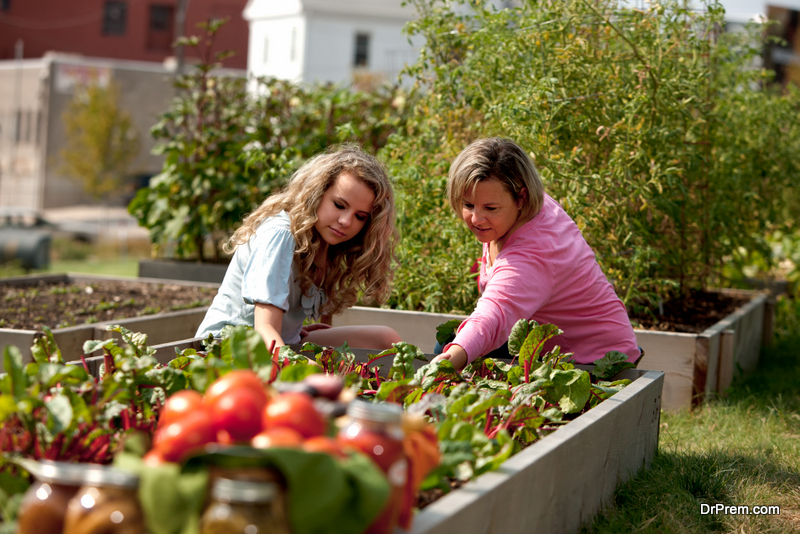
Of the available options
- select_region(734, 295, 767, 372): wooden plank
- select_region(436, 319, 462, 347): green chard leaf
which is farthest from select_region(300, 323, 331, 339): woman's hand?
select_region(734, 295, 767, 372): wooden plank

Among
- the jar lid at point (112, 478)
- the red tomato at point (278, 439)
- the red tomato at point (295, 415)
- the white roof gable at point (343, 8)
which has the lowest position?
the jar lid at point (112, 478)

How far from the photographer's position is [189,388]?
2.09 meters

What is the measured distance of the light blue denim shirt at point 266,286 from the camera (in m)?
2.93

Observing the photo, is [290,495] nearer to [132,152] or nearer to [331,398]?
[331,398]

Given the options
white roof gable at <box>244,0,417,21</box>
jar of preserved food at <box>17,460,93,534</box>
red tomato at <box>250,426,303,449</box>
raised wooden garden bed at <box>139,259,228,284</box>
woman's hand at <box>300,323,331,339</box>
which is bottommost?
raised wooden garden bed at <box>139,259,228,284</box>

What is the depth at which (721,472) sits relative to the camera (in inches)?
109

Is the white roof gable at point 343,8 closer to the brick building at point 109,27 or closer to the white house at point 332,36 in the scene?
the white house at point 332,36

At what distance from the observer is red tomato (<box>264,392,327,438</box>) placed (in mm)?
1294

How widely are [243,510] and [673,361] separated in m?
3.16

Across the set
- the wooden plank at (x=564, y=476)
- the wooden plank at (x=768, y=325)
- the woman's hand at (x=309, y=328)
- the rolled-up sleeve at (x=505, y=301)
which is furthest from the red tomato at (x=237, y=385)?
the wooden plank at (x=768, y=325)

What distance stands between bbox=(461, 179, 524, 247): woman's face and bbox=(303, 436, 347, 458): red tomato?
185cm

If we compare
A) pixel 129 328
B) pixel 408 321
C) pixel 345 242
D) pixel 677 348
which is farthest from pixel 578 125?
pixel 129 328

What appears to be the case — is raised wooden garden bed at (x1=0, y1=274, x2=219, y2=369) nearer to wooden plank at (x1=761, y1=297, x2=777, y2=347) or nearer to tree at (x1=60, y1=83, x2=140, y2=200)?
wooden plank at (x1=761, y1=297, x2=777, y2=347)

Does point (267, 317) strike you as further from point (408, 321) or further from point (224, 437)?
point (224, 437)
